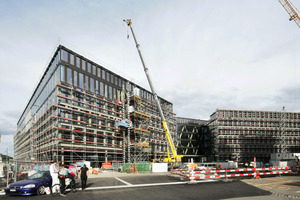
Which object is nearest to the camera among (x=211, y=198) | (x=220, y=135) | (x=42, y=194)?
(x=211, y=198)

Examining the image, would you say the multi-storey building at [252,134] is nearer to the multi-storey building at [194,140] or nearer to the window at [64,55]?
the multi-storey building at [194,140]

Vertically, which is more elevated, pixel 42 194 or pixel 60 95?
pixel 60 95

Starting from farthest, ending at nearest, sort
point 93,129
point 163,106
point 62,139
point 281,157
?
1. point 163,106
2. point 281,157
3. point 93,129
4. point 62,139

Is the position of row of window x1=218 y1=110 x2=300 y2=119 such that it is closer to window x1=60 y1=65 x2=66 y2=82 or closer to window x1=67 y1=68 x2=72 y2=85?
window x1=67 y1=68 x2=72 y2=85

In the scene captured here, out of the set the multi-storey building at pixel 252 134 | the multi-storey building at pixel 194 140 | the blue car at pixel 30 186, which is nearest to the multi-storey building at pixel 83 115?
the blue car at pixel 30 186

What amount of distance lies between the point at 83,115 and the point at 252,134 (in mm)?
58953

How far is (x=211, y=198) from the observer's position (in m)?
10.2

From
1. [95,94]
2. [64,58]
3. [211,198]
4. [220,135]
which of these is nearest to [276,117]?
[220,135]

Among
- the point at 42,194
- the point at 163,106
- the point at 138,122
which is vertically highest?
the point at 163,106

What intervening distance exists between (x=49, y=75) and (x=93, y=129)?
13556 millimetres

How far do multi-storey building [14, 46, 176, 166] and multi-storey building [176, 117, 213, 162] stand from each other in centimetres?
3474

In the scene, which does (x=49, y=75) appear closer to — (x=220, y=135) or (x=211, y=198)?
(x=211, y=198)

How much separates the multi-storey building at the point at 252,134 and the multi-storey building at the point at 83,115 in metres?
33.0

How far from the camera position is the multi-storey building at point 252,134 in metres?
74.4
